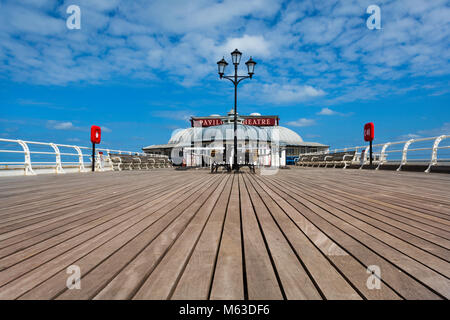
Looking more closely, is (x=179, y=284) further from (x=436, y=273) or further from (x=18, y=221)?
(x=18, y=221)

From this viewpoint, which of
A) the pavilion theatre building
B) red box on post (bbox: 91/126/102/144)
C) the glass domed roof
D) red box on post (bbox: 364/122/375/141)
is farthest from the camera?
the glass domed roof

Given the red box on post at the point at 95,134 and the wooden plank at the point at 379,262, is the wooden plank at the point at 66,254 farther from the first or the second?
the red box on post at the point at 95,134

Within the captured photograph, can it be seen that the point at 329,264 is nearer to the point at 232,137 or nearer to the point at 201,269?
the point at 201,269

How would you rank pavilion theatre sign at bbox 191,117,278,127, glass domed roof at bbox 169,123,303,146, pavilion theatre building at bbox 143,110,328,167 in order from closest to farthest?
pavilion theatre building at bbox 143,110,328,167 < glass domed roof at bbox 169,123,303,146 < pavilion theatre sign at bbox 191,117,278,127

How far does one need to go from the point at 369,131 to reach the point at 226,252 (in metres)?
12.0

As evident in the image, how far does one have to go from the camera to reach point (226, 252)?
1429mm

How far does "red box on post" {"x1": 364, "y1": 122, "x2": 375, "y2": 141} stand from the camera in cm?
1138

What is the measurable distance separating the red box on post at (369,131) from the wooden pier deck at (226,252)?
32.2 ft

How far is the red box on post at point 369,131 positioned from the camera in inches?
448

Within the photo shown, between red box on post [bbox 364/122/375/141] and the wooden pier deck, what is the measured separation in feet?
32.2
